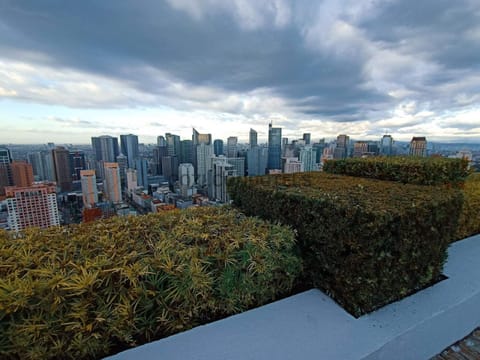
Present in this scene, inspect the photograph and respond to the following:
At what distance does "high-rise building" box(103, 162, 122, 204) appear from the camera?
6.11 metres

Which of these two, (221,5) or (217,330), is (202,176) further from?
(217,330)

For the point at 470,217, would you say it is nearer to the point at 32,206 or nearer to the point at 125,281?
the point at 125,281

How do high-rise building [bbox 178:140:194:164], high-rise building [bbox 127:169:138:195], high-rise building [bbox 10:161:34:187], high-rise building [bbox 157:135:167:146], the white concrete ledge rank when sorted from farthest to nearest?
1. high-rise building [bbox 157:135:167:146]
2. high-rise building [bbox 178:140:194:164]
3. high-rise building [bbox 127:169:138:195]
4. high-rise building [bbox 10:161:34:187]
5. the white concrete ledge

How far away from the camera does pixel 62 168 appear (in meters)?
6.87

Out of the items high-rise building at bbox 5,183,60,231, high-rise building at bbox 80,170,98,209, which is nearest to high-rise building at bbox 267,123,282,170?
high-rise building at bbox 80,170,98,209

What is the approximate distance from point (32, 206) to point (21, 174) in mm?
1699

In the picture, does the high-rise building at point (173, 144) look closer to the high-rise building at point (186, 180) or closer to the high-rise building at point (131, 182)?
the high-rise building at point (186, 180)

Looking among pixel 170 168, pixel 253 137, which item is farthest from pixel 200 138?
pixel 170 168

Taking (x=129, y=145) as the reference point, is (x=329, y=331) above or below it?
below

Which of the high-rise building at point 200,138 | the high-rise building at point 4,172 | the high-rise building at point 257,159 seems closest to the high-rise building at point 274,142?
the high-rise building at point 257,159

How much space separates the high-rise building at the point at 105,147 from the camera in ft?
36.4

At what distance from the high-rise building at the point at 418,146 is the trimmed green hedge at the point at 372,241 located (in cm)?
396

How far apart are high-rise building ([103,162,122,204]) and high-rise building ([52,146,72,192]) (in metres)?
1.06

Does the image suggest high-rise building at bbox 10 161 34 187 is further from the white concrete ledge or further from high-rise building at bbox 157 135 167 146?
high-rise building at bbox 157 135 167 146
